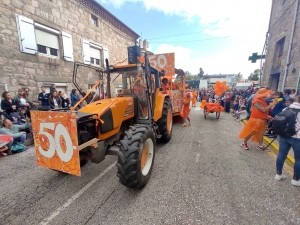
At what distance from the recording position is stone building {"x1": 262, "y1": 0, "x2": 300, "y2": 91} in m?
6.96

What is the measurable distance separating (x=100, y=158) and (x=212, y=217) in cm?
184

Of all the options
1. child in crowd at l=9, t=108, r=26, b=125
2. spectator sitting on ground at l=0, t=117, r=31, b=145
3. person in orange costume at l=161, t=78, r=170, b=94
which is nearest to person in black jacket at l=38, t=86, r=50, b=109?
child in crowd at l=9, t=108, r=26, b=125

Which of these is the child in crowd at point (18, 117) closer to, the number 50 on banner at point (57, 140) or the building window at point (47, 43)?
the building window at point (47, 43)

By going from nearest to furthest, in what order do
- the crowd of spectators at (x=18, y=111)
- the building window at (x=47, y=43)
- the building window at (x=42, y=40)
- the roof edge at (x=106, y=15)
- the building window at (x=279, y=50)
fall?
the crowd of spectators at (x=18, y=111)
the building window at (x=42, y=40)
the building window at (x=47, y=43)
the roof edge at (x=106, y=15)
the building window at (x=279, y=50)

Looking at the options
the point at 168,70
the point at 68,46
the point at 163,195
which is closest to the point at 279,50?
the point at 168,70

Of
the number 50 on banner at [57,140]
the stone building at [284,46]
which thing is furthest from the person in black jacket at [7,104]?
the stone building at [284,46]

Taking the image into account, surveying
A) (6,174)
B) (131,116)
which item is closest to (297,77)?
(131,116)

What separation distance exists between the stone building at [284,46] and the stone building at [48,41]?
8.57m

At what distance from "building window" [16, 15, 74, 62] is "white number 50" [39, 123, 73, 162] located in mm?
5811

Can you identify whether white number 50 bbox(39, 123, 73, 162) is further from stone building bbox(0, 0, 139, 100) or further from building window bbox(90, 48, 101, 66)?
building window bbox(90, 48, 101, 66)

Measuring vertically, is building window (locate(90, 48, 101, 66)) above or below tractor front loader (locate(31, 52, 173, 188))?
above

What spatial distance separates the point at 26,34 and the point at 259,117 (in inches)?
339

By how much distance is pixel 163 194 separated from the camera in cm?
243

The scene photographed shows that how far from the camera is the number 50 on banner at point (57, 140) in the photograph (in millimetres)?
2000
